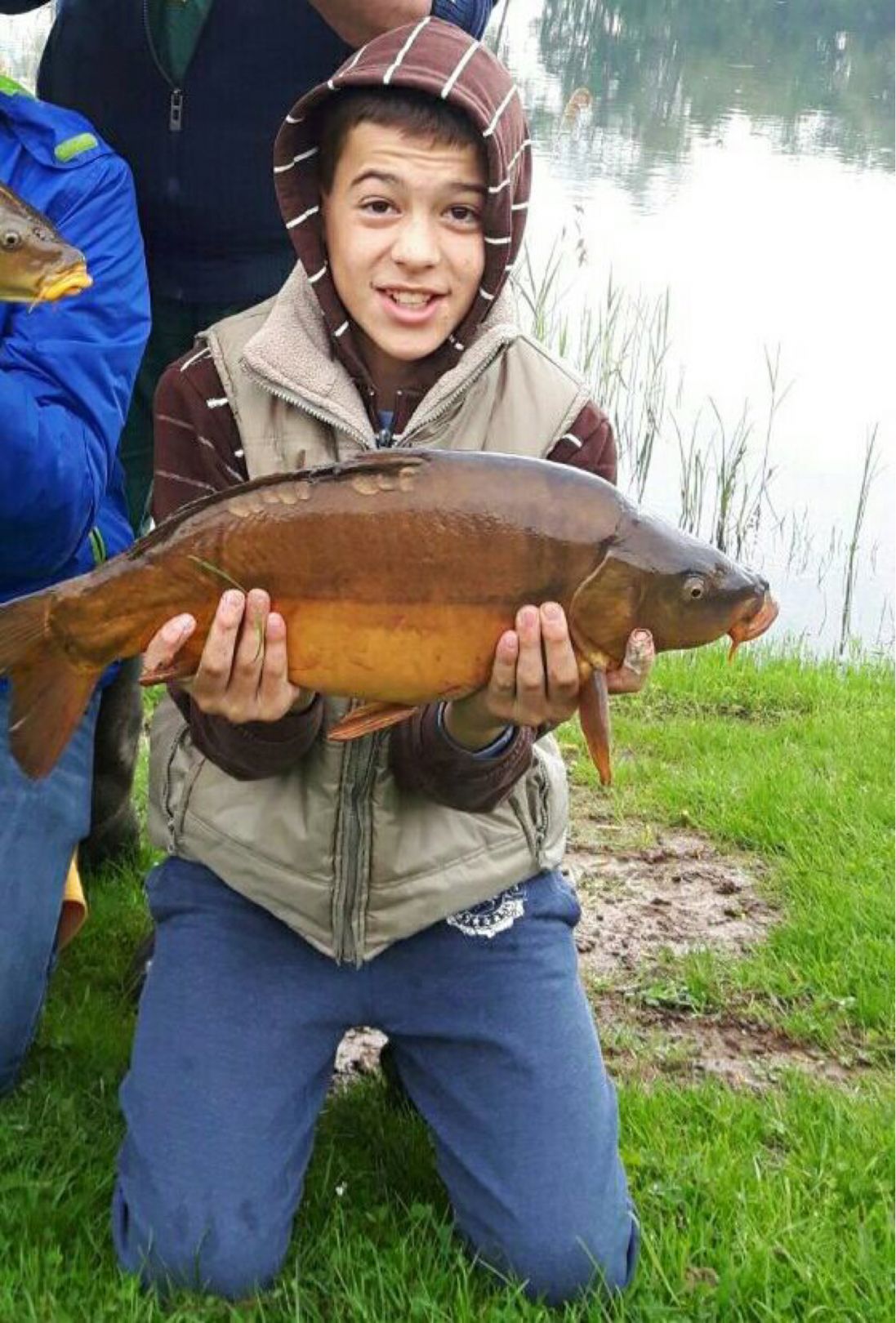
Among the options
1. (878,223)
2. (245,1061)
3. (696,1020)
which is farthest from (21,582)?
(878,223)

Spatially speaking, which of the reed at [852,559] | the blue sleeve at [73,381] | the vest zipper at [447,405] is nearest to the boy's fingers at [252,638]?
the vest zipper at [447,405]

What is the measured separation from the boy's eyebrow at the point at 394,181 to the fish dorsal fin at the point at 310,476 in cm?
51

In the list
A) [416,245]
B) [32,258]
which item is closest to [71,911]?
[32,258]

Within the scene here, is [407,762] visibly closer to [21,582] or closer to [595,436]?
[595,436]

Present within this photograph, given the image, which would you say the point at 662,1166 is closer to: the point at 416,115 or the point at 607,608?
the point at 607,608

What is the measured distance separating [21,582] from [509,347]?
915 millimetres

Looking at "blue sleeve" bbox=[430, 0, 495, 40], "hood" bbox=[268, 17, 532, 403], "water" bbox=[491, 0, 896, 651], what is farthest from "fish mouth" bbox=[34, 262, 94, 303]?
"water" bbox=[491, 0, 896, 651]

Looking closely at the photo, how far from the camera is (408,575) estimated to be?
2076 mm

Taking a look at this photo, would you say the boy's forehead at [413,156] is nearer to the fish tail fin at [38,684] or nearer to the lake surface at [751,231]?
the fish tail fin at [38,684]

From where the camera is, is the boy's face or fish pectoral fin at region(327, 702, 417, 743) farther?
the boy's face

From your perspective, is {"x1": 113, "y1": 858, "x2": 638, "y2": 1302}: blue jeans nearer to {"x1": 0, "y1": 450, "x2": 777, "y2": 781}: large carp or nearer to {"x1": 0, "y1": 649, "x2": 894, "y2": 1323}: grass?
{"x1": 0, "y1": 649, "x2": 894, "y2": 1323}: grass

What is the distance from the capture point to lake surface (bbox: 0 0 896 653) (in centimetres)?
702

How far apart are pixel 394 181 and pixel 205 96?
3.08 feet

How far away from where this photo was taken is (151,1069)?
2449 mm
